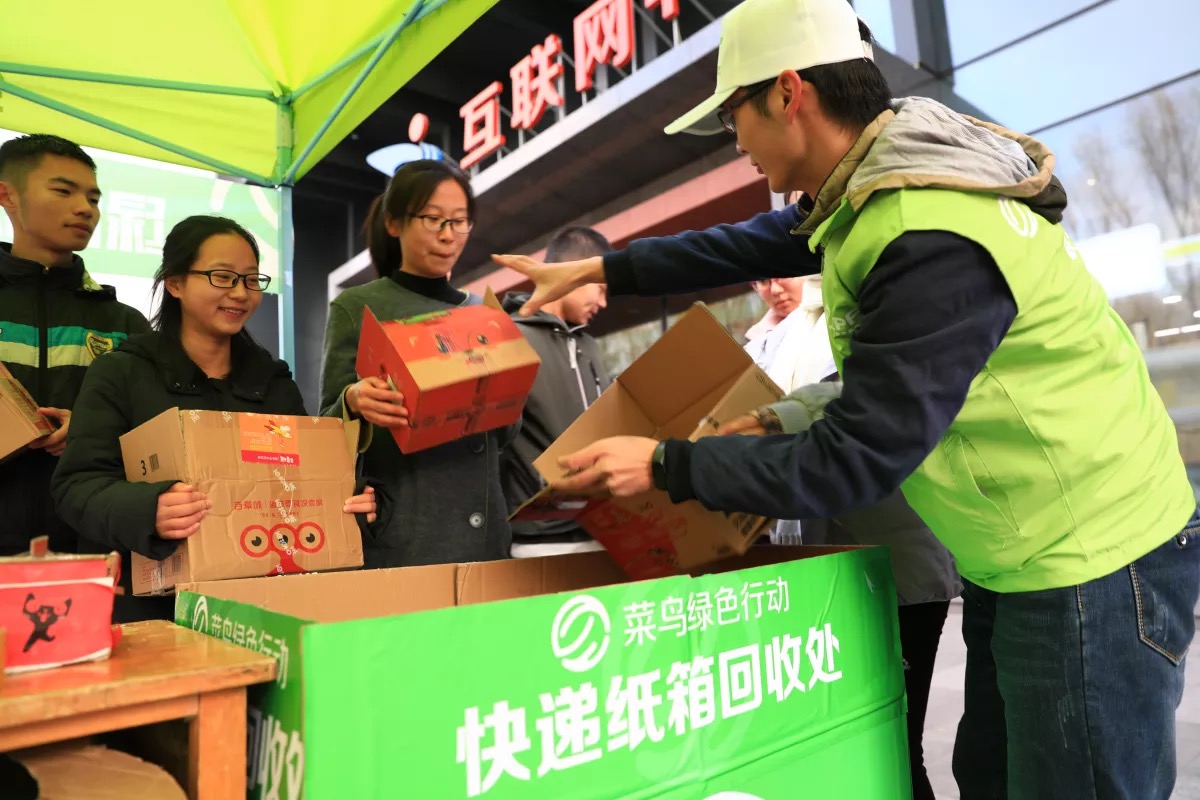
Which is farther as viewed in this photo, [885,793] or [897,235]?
[885,793]

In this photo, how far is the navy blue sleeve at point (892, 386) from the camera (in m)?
0.77

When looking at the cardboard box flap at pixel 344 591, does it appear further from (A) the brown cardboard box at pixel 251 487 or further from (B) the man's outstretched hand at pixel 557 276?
(B) the man's outstretched hand at pixel 557 276

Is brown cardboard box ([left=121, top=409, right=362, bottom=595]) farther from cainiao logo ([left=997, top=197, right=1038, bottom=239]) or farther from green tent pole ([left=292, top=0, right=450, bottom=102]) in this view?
green tent pole ([left=292, top=0, right=450, bottom=102])

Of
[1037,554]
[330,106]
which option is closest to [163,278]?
[330,106]

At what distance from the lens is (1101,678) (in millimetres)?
801

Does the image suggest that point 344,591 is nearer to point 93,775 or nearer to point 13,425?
point 93,775

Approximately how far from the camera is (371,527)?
1418 millimetres

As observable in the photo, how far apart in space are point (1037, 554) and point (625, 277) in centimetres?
80

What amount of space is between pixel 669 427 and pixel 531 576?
0.36 metres

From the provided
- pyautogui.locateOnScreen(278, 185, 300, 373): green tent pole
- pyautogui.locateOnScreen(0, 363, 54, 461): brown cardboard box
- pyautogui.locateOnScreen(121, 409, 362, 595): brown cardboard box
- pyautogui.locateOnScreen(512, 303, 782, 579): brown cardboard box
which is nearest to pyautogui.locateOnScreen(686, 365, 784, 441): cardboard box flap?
pyautogui.locateOnScreen(512, 303, 782, 579): brown cardboard box

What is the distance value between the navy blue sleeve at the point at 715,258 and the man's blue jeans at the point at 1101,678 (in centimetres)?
70

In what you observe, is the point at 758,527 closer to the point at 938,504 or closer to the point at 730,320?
the point at 938,504

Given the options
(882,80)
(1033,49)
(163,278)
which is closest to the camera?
(882,80)

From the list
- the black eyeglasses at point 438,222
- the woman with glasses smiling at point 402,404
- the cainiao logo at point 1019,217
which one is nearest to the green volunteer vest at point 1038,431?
the cainiao logo at point 1019,217
